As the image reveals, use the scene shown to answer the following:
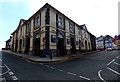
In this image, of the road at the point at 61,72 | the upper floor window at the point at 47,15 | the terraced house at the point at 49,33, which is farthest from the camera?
the upper floor window at the point at 47,15

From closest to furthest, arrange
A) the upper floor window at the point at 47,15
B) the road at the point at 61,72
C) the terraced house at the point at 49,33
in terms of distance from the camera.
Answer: the road at the point at 61,72 → the terraced house at the point at 49,33 → the upper floor window at the point at 47,15

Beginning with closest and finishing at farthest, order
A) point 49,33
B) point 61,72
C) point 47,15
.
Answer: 1. point 61,72
2. point 49,33
3. point 47,15

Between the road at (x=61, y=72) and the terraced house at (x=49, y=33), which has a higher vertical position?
the terraced house at (x=49, y=33)

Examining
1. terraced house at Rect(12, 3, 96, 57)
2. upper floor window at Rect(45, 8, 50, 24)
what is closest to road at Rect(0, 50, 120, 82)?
terraced house at Rect(12, 3, 96, 57)

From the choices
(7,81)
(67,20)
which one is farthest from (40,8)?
(7,81)

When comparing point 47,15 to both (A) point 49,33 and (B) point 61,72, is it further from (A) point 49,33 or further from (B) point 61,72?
(B) point 61,72

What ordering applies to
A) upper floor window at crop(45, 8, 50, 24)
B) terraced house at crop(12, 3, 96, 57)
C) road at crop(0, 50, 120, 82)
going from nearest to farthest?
road at crop(0, 50, 120, 82), terraced house at crop(12, 3, 96, 57), upper floor window at crop(45, 8, 50, 24)

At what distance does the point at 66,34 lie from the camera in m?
20.5

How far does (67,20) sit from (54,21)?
5.83 meters

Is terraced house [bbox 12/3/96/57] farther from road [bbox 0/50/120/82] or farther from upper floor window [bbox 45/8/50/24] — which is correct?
road [bbox 0/50/120/82]

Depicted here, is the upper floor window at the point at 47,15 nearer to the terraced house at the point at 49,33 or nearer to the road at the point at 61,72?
the terraced house at the point at 49,33

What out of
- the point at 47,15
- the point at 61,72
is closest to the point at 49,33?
the point at 47,15

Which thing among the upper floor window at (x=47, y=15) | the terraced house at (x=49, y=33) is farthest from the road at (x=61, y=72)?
the upper floor window at (x=47, y=15)

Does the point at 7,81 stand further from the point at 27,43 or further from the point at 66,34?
the point at 27,43
